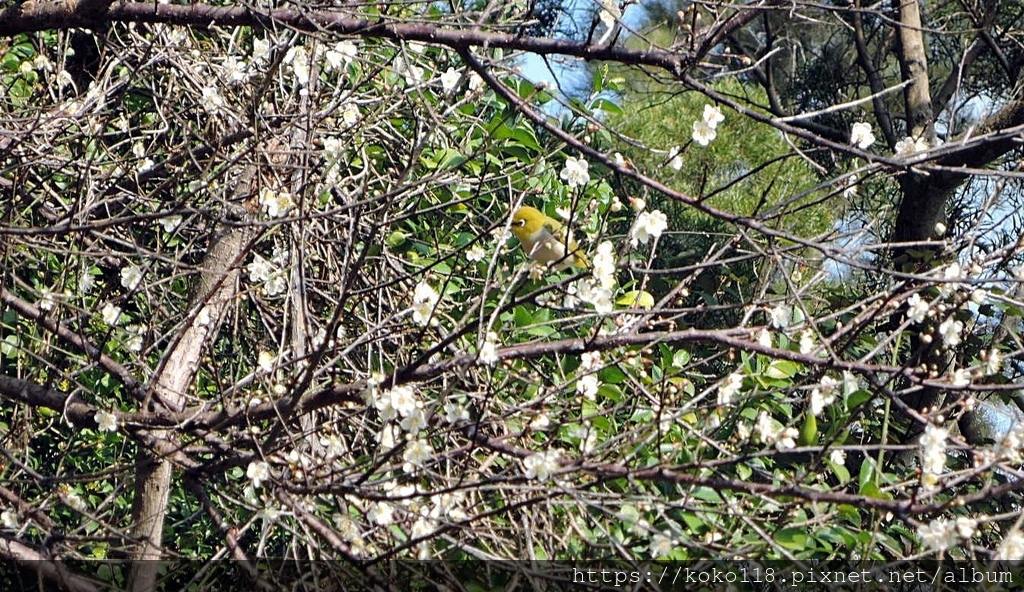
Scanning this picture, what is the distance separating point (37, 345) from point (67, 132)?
2.02 ft

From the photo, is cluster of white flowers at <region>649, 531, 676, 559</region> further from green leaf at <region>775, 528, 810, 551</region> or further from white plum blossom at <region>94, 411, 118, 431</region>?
white plum blossom at <region>94, 411, 118, 431</region>

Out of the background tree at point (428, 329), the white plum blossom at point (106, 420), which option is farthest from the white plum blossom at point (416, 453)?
the white plum blossom at point (106, 420)

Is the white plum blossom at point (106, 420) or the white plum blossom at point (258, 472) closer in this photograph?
the white plum blossom at point (258, 472)

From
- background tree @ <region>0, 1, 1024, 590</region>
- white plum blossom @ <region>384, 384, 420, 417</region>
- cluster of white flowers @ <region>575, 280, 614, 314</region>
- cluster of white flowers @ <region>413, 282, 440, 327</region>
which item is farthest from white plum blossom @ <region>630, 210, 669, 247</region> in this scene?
white plum blossom @ <region>384, 384, 420, 417</region>

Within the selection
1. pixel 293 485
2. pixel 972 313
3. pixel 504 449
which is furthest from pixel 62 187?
pixel 972 313

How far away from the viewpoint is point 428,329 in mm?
2701

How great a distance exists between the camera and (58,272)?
3.25 m

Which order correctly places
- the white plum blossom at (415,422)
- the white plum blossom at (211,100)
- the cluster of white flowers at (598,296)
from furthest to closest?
1. the white plum blossom at (211,100)
2. the cluster of white flowers at (598,296)
3. the white plum blossom at (415,422)

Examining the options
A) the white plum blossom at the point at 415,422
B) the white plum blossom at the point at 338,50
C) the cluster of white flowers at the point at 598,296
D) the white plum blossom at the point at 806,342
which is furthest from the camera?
the white plum blossom at the point at 338,50

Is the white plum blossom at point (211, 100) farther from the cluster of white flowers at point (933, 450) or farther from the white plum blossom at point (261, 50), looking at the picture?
the cluster of white flowers at point (933, 450)

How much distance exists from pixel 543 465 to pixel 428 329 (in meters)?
0.95

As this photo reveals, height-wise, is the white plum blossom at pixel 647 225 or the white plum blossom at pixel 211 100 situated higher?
the white plum blossom at pixel 211 100

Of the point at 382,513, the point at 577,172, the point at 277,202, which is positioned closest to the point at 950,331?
the point at 577,172

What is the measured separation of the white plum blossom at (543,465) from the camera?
1.80m
